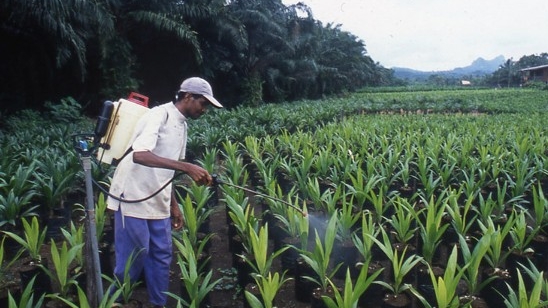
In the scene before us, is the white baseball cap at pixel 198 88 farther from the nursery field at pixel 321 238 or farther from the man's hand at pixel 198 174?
the nursery field at pixel 321 238

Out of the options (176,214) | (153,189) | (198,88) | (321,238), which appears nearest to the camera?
(198,88)

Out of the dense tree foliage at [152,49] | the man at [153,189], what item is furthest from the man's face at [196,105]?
the dense tree foliage at [152,49]

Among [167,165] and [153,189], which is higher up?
[167,165]

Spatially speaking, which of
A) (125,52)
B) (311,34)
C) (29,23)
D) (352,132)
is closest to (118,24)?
(125,52)

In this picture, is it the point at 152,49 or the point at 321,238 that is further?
the point at 152,49

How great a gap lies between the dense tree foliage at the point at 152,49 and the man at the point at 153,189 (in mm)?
6667

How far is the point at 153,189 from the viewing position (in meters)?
2.52

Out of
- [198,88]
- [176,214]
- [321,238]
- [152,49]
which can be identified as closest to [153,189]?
[176,214]

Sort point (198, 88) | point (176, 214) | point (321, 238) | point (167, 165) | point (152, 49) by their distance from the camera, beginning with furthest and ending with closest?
point (152, 49)
point (321, 238)
point (176, 214)
point (198, 88)
point (167, 165)

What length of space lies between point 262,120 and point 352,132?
311cm

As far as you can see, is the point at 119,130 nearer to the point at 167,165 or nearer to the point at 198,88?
the point at 167,165

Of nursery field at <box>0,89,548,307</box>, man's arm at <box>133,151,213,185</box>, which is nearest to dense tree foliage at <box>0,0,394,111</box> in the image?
nursery field at <box>0,89,548,307</box>

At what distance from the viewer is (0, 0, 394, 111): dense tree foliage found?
35.3 ft

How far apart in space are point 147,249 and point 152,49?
1617 cm
